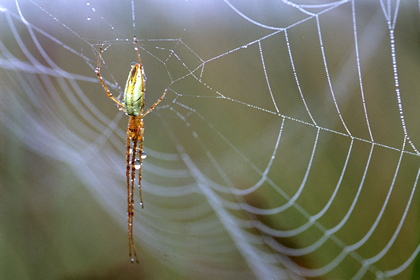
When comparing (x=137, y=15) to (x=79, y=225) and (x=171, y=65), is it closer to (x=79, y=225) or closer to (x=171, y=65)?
(x=171, y=65)

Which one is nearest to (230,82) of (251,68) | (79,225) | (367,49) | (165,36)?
(251,68)

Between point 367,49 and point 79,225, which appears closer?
point 367,49

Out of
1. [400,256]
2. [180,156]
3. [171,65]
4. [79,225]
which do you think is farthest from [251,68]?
[79,225]

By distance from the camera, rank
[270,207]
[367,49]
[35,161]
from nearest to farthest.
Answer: [367,49]
[270,207]
[35,161]

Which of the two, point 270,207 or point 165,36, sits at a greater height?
point 165,36

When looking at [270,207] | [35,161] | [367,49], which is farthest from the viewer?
[35,161]

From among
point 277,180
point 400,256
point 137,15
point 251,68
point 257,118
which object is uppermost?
point 137,15
